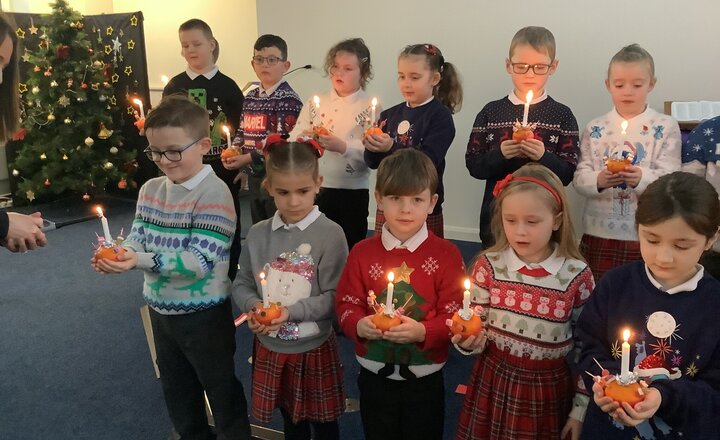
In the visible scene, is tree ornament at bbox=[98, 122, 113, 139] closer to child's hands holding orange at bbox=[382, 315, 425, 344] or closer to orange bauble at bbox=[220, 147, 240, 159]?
orange bauble at bbox=[220, 147, 240, 159]

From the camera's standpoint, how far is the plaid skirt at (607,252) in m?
2.40

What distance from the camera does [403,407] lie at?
5.89 feet

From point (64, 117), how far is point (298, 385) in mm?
5276

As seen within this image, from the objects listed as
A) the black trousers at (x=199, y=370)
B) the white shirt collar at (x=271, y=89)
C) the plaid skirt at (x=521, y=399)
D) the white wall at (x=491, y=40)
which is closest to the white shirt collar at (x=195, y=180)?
the black trousers at (x=199, y=370)

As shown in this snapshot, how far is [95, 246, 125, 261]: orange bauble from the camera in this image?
67.9 inches

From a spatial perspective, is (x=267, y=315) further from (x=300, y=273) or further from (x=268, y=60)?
(x=268, y=60)

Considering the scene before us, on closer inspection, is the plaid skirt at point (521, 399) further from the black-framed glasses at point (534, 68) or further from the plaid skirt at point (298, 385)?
the black-framed glasses at point (534, 68)

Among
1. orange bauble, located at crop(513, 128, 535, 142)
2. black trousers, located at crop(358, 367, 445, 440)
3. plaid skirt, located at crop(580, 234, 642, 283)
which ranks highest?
orange bauble, located at crop(513, 128, 535, 142)

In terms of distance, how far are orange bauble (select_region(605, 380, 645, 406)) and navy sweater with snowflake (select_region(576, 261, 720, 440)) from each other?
4.2 inches

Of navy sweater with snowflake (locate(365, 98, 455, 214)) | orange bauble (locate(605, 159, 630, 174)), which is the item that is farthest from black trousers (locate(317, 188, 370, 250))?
orange bauble (locate(605, 159, 630, 174))

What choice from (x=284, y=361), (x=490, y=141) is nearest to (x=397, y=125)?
(x=490, y=141)

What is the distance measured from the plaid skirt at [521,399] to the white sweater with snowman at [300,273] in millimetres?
552

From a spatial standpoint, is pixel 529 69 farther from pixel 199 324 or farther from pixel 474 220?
pixel 474 220

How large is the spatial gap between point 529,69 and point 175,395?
1.93 meters
